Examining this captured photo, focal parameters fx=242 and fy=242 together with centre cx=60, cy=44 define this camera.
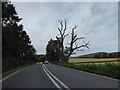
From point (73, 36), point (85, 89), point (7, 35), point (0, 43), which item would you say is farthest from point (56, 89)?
point (73, 36)

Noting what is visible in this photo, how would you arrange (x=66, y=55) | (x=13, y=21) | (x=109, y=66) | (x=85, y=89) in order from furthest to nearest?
(x=66, y=55)
(x=13, y=21)
(x=109, y=66)
(x=85, y=89)

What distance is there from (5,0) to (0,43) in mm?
9624

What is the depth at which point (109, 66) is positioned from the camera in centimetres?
2442

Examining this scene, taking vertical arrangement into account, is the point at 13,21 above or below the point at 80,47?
above

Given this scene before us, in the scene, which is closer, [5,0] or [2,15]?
[2,15]

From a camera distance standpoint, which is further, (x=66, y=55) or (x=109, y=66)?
(x=66, y=55)

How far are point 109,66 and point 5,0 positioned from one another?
31587 millimetres

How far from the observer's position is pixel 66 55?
245ft

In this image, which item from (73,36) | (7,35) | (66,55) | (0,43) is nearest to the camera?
(0,43)

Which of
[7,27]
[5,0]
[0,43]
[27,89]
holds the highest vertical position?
[5,0]

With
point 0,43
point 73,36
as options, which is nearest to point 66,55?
point 73,36

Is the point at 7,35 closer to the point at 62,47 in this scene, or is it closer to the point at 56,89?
the point at 62,47

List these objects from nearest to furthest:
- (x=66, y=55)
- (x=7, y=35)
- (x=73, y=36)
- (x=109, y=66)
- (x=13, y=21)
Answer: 1. (x=109, y=66)
2. (x=7, y=35)
3. (x=13, y=21)
4. (x=73, y=36)
5. (x=66, y=55)

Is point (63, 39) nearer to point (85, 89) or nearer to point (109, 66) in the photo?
point (109, 66)
